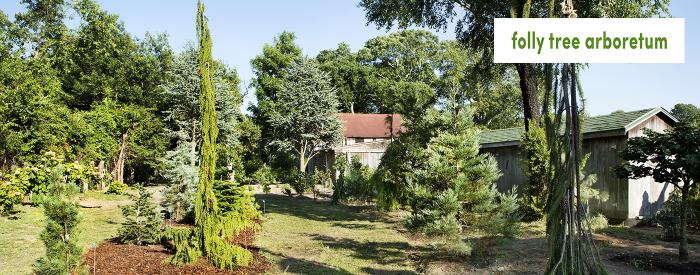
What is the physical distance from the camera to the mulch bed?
279 inches

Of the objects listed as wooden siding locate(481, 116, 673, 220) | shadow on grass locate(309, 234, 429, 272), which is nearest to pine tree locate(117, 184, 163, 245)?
shadow on grass locate(309, 234, 429, 272)

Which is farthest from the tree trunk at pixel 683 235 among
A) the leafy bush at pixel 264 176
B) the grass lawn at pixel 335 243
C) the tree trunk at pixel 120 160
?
the tree trunk at pixel 120 160

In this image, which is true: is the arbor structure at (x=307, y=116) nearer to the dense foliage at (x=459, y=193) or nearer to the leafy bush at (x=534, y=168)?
the leafy bush at (x=534, y=168)

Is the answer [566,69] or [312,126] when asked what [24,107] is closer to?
[566,69]

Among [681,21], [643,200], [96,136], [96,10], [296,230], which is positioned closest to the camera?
[681,21]

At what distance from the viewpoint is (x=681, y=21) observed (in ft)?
11.8

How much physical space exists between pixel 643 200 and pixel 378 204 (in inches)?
329

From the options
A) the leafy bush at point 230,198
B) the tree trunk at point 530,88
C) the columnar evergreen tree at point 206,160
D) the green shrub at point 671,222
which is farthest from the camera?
the tree trunk at point 530,88

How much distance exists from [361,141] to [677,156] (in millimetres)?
38076

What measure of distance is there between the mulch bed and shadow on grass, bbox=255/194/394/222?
22.0 ft

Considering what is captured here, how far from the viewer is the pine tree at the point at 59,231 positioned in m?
5.18

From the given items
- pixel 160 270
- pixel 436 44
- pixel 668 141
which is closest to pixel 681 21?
pixel 668 141

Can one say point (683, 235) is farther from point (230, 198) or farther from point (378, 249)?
point (230, 198)

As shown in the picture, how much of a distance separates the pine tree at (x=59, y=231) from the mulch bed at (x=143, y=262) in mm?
1077
